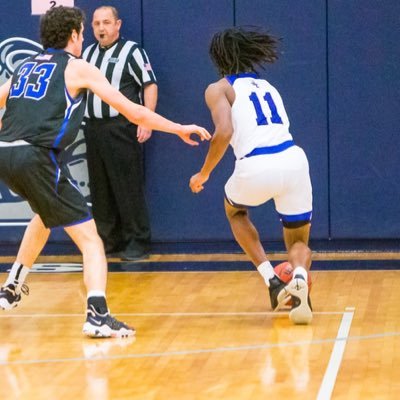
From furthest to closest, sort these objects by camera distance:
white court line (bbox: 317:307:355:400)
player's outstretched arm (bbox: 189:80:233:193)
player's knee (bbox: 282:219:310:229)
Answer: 1. player's knee (bbox: 282:219:310:229)
2. player's outstretched arm (bbox: 189:80:233:193)
3. white court line (bbox: 317:307:355:400)

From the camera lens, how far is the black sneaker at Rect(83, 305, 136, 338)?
22.4 ft

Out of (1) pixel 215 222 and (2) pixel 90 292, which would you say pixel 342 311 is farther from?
(1) pixel 215 222

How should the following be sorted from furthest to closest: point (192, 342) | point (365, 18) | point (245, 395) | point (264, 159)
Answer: point (365, 18) < point (264, 159) < point (192, 342) < point (245, 395)

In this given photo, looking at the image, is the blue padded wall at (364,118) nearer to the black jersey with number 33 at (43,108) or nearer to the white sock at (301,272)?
the white sock at (301,272)

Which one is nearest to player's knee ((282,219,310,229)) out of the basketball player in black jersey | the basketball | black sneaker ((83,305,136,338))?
the basketball

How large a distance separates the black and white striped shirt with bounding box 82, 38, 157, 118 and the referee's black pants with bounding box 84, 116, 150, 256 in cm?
12

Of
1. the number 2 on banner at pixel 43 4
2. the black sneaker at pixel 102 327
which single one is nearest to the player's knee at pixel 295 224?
the black sneaker at pixel 102 327

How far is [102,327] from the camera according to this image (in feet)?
22.4

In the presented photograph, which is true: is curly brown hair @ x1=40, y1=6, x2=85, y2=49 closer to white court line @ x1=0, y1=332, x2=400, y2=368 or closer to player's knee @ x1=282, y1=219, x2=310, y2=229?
player's knee @ x1=282, y1=219, x2=310, y2=229

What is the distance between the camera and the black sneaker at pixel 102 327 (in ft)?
22.4

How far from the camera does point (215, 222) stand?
10.6 metres

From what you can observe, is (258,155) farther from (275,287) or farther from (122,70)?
(122,70)

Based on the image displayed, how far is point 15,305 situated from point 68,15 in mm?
1896

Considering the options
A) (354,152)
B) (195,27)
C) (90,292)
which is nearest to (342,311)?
(90,292)
